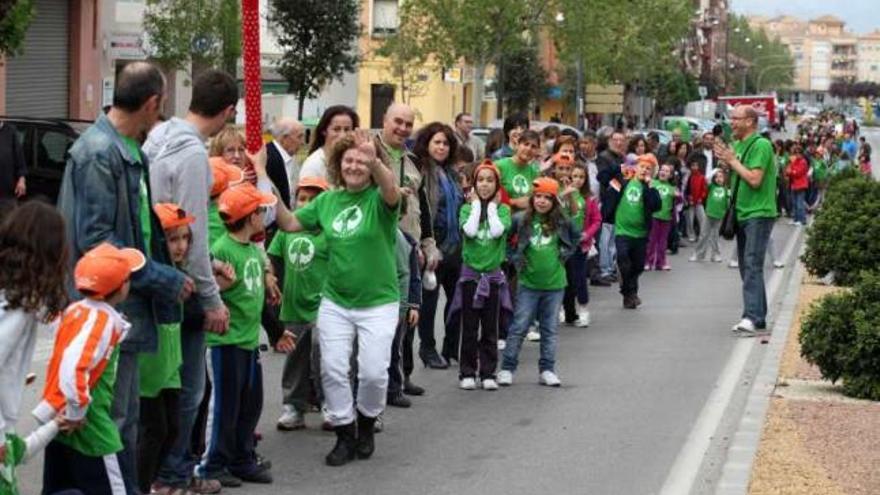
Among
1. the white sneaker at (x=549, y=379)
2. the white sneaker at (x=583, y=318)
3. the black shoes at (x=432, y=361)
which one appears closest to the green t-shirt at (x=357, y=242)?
the white sneaker at (x=549, y=379)

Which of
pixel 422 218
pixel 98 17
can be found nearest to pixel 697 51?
pixel 98 17

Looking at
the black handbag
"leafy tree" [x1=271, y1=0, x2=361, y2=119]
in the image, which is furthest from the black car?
"leafy tree" [x1=271, y1=0, x2=361, y2=119]

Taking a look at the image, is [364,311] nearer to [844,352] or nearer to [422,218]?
[422,218]

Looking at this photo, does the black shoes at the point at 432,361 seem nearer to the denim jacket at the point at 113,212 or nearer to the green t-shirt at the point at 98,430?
the denim jacket at the point at 113,212

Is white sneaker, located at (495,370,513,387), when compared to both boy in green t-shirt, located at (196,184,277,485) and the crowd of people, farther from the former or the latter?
boy in green t-shirt, located at (196,184,277,485)

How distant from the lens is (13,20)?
1048 inches

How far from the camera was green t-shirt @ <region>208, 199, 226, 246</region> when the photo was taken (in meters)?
8.55

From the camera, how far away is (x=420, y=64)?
52.9 m

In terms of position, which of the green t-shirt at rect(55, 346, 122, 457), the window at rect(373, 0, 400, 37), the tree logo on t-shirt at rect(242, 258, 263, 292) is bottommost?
the green t-shirt at rect(55, 346, 122, 457)

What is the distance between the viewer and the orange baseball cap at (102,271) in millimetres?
6375

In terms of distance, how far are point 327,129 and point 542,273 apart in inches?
96.7

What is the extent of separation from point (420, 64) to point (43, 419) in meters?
47.2

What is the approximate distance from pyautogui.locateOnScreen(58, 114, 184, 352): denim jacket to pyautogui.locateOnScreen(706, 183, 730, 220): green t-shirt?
18789 mm

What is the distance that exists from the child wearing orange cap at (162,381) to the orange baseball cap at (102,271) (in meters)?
0.77
